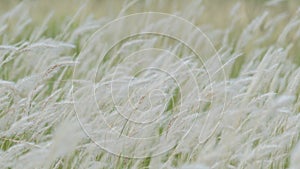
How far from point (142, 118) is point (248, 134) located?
0.46 metres

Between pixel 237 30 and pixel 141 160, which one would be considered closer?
pixel 141 160

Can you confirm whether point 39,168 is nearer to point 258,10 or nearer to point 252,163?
point 252,163

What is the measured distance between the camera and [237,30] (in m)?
4.88

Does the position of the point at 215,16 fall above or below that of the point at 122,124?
above

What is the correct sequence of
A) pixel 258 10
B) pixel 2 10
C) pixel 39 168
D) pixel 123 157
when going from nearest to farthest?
pixel 39 168
pixel 123 157
pixel 258 10
pixel 2 10

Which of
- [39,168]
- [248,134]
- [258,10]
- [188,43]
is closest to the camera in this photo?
[39,168]

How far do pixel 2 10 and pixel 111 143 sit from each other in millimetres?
3606

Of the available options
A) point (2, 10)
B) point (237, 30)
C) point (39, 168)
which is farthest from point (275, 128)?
point (2, 10)

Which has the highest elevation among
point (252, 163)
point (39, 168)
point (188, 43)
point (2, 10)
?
point (2, 10)

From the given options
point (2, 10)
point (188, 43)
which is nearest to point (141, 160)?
point (188, 43)

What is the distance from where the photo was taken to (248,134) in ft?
8.57

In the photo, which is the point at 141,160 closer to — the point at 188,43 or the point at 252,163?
the point at 252,163

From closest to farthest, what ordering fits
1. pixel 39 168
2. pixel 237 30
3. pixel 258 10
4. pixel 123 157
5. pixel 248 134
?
pixel 39 168
pixel 123 157
pixel 248 134
pixel 237 30
pixel 258 10

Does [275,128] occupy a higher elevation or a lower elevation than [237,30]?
lower
